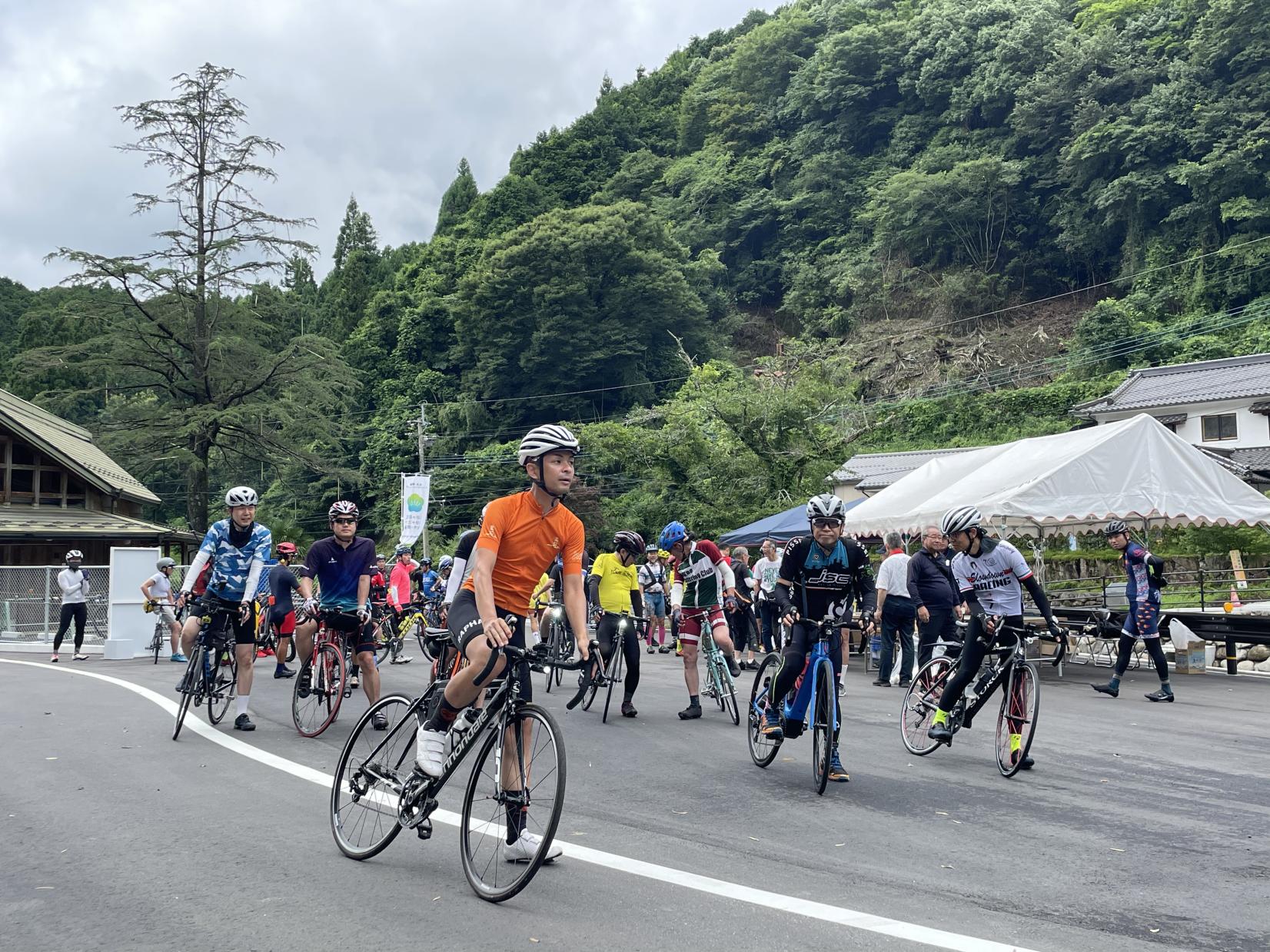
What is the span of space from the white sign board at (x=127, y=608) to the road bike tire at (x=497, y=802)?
1747cm

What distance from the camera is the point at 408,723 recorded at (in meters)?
5.31

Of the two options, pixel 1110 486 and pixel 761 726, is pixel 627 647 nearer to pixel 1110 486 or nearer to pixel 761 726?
pixel 761 726

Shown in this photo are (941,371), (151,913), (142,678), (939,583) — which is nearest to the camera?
(151,913)

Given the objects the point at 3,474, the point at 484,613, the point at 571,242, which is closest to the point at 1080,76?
the point at 571,242

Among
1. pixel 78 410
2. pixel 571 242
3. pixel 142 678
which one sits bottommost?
pixel 142 678

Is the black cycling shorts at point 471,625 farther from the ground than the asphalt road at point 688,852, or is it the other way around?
the black cycling shorts at point 471,625

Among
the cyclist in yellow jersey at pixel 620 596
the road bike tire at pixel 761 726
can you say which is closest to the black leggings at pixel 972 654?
the road bike tire at pixel 761 726

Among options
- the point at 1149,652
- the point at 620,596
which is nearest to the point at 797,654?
the point at 620,596

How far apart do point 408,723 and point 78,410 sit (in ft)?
232

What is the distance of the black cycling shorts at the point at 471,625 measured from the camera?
197 inches

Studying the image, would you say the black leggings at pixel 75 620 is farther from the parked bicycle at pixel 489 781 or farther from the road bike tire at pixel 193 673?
the parked bicycle at pixel 489 781

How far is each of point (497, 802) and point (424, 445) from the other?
5595cm

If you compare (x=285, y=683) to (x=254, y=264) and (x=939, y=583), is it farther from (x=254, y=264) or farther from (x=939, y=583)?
(x=254, y=264)

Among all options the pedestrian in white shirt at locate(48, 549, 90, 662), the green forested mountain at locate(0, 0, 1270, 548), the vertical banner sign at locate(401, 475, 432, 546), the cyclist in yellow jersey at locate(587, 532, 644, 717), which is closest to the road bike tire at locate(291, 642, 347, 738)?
the cyclist in yellow jersey at locate(587, 532, 644, 717)
